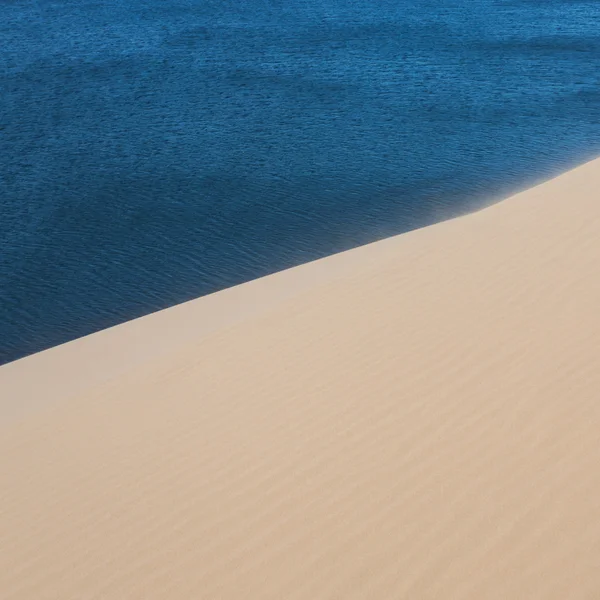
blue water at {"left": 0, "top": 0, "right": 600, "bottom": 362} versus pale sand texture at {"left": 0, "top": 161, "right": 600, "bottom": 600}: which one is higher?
blue water at {"left": 0, "top": 0, "right": 600, "bottom": 362}

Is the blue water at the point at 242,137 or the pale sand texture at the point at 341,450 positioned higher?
the blue water at the point at 242,137

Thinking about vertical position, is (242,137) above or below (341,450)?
above

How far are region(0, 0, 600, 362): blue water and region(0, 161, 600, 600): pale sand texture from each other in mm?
3600

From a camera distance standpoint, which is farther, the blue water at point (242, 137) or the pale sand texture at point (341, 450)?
the blue water at point (242, 137)

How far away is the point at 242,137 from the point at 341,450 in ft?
43.9

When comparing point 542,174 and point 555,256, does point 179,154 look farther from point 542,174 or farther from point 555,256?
point 555,256

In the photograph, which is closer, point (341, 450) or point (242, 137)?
point (341, 450)

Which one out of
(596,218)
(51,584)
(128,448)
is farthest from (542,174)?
(51,584)

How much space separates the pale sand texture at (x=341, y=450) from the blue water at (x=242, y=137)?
360 centimetres

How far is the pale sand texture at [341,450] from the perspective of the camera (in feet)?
17.7

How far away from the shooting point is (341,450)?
6.50 meters

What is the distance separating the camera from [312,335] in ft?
28.6

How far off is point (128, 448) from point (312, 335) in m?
2.49

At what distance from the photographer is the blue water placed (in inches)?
529
